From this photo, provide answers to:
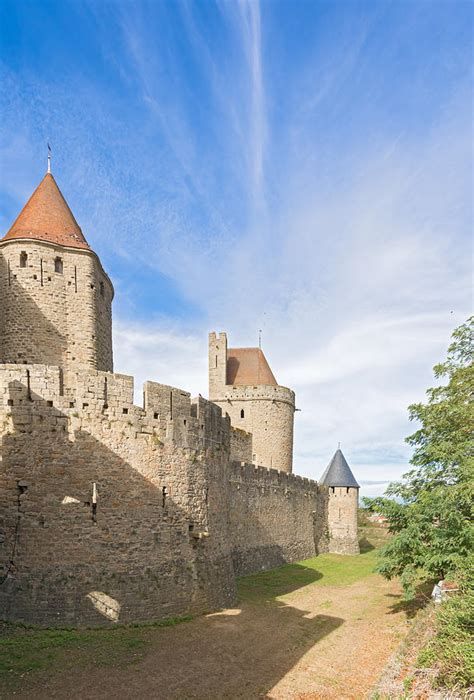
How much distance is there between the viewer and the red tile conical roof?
51.8 ft

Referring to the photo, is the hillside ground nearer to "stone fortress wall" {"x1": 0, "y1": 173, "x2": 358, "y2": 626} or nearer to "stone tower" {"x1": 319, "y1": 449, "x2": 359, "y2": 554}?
"stone fortress wall" {"x1": 0, "y1": 173, "x2": 358, "y2": 626}

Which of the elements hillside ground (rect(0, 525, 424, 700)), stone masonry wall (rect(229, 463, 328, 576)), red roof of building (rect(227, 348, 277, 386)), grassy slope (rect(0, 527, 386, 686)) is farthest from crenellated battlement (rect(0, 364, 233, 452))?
red roof of building (rect(227, 348, 277, 386))

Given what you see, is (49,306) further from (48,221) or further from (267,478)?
(267,478)

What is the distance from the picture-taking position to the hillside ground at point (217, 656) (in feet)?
26.6

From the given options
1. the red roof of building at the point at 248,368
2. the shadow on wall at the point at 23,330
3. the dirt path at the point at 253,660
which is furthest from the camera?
the red roof of building at the point at 248,368

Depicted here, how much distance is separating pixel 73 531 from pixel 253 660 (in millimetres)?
4824

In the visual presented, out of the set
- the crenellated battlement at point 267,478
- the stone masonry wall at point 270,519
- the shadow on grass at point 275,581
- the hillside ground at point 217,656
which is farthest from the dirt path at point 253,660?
the crenellated battlement at point 267,478

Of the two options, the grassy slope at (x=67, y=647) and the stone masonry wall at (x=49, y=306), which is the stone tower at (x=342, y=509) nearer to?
the stone masonry wall at (x=49, y=306)

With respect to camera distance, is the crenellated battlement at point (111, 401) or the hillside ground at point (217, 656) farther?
the crenellated battlement at point (111, 401)

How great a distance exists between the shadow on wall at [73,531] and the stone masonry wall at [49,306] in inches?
205

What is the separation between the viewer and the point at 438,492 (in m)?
12.9

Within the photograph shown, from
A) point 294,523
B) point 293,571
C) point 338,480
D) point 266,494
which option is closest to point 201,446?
point 266,494

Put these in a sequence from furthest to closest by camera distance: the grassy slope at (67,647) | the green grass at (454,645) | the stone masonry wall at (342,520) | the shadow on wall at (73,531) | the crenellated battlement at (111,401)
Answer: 1. the stone masonry wall at (342,520)
2. the crenellated battlement at (111,401)
3. the shadow on wall at (73,531)
4. the grassy slope at (67,647)
5. the green grass at (454,645)

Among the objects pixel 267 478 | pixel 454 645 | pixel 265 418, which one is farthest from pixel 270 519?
pixel 454 645
